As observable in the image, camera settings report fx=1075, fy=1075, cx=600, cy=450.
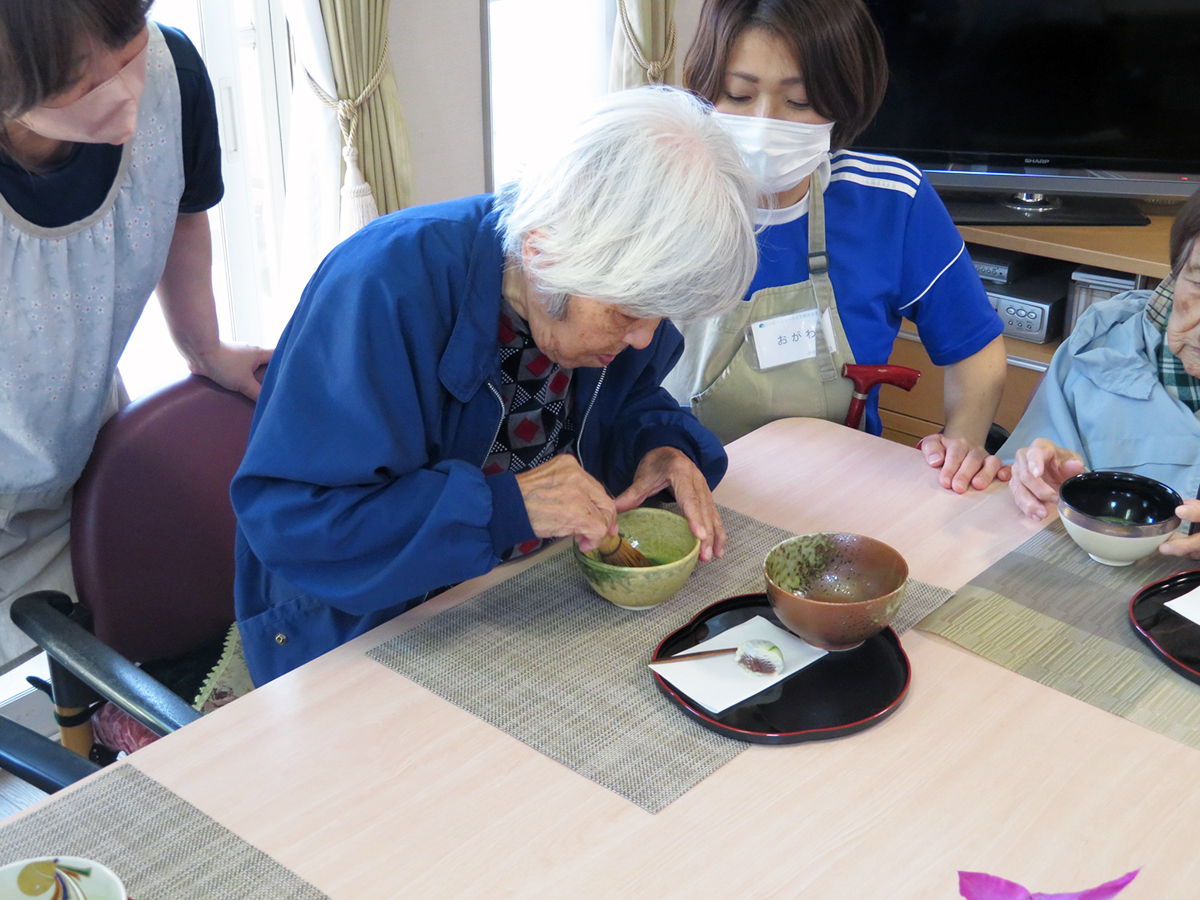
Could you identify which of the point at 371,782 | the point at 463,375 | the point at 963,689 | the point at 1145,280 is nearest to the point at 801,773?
the point at 963,689

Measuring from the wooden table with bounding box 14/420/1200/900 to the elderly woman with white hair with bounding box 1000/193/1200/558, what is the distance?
2.30 feet

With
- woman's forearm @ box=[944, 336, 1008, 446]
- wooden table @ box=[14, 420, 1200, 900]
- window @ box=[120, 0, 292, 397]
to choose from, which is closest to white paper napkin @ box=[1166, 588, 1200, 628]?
wooden table @ box=[14, 420, 1200, 900]

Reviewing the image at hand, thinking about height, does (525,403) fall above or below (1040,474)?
above

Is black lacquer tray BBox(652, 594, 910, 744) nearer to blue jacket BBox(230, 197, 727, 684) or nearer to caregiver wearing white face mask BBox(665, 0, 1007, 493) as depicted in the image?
blue jacket BBox(230, 197, 727, 684)

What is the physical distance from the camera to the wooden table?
32.3 inches

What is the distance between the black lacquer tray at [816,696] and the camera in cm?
97

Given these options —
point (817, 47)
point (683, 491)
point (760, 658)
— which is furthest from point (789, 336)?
point (760, 658)

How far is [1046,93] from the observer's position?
2879 millimetres

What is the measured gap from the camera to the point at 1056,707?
3.31 ft

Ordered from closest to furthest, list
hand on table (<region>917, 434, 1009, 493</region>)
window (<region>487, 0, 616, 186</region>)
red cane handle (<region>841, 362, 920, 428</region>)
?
hand on table (<region>917, 434, 1009, 493</region>)
red cane handle (<region>841, 362, 920, 428</region>)
window (<region>487, 0, 616, 186</region>)

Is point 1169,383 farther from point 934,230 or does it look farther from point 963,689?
point 963,689

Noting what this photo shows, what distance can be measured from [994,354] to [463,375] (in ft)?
3.55

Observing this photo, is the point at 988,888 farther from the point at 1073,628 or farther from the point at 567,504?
the point at 567,504

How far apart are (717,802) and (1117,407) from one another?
1087 millimetres
